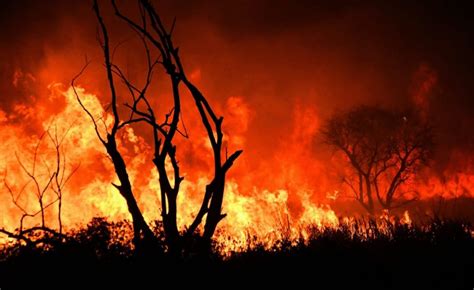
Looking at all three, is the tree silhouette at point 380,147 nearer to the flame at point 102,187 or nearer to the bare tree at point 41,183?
the flame at point 102,187

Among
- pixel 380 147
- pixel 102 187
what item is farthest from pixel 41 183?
pixel 380 147

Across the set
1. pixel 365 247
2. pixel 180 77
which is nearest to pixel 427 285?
pixel 365 247

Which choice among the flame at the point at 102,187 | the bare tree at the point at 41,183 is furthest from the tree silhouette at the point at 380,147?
the bare tree at the point at 41,183

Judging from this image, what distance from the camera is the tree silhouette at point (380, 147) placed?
31.8 meters

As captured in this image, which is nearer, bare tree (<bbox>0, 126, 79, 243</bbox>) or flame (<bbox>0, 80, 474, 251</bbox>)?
bare tree (<bbox>0, 126, 79, 243</bbox>)

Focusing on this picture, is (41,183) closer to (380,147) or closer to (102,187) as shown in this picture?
(102,187)

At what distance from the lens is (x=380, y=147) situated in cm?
3288

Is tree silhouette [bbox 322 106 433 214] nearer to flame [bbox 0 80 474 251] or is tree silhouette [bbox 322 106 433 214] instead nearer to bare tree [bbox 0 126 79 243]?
flame [bbox 0 80 474 251]

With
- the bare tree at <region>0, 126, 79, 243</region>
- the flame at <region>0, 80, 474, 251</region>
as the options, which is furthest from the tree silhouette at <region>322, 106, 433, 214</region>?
the bare tree at <region>0, 126, 79, 243</region>

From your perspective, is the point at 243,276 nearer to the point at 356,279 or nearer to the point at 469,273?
the point at 356,279

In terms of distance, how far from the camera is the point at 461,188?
33.5 m

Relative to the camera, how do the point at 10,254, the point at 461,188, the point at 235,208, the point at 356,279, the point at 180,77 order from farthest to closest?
the point at 461,188
the point at 235,208
the point at 10,254
the point at 356,279
the point at 180,77

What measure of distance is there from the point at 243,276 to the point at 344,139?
1157 inches

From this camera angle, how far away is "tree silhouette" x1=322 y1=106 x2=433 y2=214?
31828 mm
